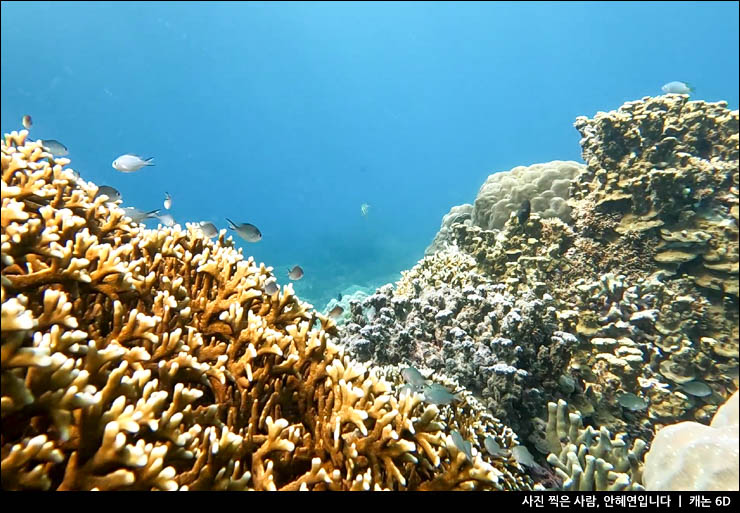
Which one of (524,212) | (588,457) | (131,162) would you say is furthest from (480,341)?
(131,162)

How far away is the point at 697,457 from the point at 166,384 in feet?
14.0

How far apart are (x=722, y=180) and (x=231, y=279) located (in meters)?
9.07

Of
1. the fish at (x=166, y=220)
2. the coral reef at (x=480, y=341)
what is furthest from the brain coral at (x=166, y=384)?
the fish at (x=166, y=220)

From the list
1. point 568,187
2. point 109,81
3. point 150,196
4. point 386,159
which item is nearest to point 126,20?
point 109,81

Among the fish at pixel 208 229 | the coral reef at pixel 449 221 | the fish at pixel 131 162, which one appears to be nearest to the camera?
the fish at pixel 208 229

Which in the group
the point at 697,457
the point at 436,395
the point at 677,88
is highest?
the point at 677,88

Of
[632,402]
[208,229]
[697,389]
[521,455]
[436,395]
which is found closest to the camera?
[436,395]

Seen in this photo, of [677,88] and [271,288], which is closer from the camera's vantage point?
[271,288]

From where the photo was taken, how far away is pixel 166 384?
2.18 metres

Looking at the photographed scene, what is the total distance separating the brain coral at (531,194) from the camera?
8.93m

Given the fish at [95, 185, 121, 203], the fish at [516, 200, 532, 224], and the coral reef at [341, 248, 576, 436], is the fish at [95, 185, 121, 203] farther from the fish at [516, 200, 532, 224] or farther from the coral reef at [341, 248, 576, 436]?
the fish at [516, 200, 532, 224]

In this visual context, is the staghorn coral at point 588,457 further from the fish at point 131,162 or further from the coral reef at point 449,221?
the coral reef at point 449,221

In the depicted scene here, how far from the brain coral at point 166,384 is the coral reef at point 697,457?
4.51 ft

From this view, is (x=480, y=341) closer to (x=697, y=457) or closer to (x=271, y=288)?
(x=697, y=457)
